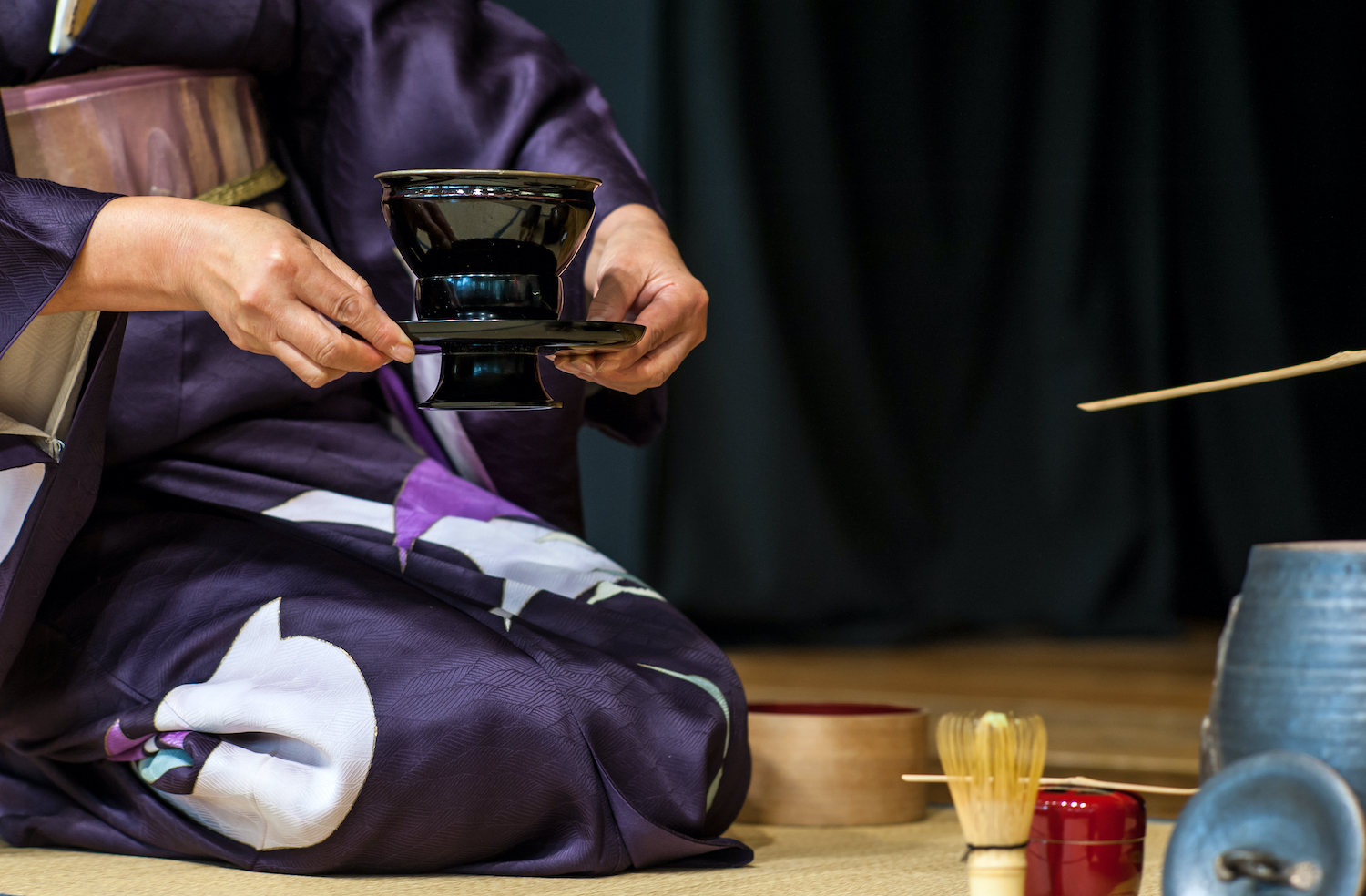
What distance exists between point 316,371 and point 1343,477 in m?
2.83

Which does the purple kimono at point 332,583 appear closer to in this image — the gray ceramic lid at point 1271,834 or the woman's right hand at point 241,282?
the woman's right hand at point 241,282

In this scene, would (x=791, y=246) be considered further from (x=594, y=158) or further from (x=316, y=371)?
(x=316, y=371)

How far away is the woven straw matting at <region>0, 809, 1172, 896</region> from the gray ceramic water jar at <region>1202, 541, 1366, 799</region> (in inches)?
15.5

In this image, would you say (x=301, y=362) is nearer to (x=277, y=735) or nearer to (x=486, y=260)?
(x=486, y=260)

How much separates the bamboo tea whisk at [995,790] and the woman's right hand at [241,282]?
0.43 m

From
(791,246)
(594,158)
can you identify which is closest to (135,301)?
(594,158)

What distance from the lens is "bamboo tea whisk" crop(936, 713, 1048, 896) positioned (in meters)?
0.86

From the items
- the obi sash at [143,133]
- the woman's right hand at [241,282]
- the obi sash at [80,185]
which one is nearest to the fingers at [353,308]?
the woman's right hand at [241,282]

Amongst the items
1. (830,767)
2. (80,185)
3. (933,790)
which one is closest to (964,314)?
(933,790)

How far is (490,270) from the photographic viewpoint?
102cm

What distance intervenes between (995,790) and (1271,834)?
Result: 16 cm

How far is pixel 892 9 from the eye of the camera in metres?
3.20

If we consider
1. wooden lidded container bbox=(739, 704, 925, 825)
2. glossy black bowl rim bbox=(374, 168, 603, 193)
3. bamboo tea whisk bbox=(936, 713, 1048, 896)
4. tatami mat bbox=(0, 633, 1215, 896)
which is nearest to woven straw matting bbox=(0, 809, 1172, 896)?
tatami mat bbox=(0, 633, 1215, 896)

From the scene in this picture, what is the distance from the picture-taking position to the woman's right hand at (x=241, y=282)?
96 centimetres
